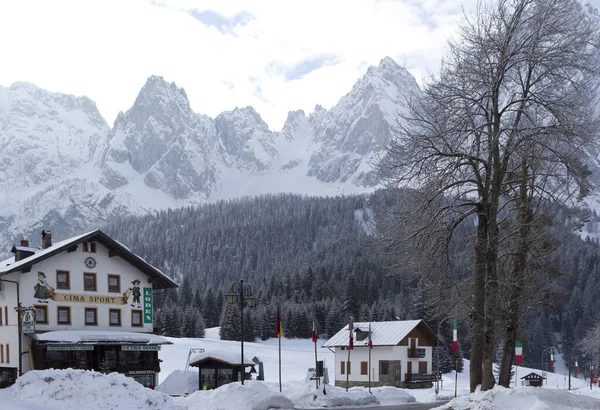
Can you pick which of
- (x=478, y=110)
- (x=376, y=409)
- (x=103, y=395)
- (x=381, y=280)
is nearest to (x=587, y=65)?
(x=478, y=110)

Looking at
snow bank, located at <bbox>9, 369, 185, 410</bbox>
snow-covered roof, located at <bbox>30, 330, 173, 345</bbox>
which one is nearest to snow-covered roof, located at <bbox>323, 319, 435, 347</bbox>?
snow-covered roof, located at <bbox>30, 330, 173, 345</bbox>

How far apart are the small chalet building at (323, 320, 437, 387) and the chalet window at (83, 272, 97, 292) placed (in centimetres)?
2418

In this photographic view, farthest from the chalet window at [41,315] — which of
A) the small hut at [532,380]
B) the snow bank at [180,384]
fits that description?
the small hut at [532,380]

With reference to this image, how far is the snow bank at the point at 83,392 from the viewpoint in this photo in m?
19.4

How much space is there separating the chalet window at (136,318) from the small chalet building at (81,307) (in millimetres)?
69

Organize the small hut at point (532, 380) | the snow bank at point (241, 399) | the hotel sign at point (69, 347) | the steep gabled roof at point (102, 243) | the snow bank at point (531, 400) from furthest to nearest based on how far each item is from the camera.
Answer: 1. the small hut at point (532, 380)
2. the hotel sign at point (69, 347)
3. the steep gabled roof at point (102, 243)
4. the snow bank at point (241, 399)
5. the snow bank at point (531, 400)

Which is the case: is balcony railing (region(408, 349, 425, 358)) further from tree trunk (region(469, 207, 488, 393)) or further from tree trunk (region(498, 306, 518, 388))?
tree trunk (region(469, 207, 488, 393))

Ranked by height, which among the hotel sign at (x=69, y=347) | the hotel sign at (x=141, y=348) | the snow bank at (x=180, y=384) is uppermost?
the hotel sign at (x=69, y=347)

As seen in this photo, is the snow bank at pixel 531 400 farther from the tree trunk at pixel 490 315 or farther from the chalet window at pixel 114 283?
the chalet window at pixel 114 283

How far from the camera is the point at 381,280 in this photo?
165250 mm

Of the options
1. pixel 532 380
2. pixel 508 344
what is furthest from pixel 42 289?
pixel 532 380

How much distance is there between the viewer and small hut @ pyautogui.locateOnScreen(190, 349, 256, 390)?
4447 centimetres

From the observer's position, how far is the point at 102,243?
50.0m

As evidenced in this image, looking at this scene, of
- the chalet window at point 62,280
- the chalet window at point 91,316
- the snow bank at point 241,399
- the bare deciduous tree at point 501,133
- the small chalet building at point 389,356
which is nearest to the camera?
the bare deciduous tree at point 501,133
